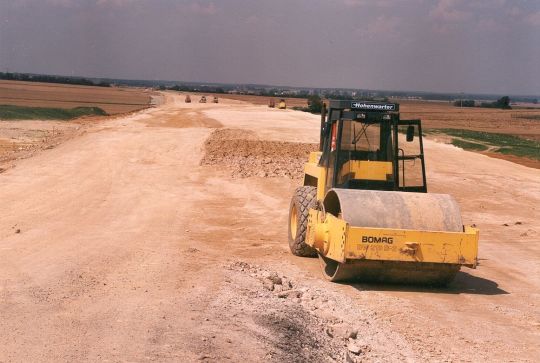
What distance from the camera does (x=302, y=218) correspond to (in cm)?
A: 1179

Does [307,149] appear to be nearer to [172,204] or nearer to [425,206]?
[172,204]

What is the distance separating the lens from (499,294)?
10.6 meters

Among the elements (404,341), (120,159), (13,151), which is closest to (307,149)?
(120,159)

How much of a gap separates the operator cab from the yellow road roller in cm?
2

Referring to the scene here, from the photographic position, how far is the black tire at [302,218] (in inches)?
464

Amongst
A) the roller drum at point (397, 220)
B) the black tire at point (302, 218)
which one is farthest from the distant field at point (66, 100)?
the roller drum at point (397, 220)

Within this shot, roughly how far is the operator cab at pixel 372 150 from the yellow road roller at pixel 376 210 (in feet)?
0.05

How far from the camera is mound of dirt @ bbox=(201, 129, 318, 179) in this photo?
75.4 ft

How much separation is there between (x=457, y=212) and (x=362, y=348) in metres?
3.08

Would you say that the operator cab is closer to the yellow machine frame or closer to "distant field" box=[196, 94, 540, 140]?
the yellow machine frame

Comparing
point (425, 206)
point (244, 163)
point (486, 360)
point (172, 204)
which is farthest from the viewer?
A: point (244, 163)

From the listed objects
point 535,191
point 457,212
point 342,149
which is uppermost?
point 342,149

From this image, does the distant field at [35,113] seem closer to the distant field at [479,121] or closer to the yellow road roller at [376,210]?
the distant field at [479,121]

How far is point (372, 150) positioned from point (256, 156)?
14962 mm
